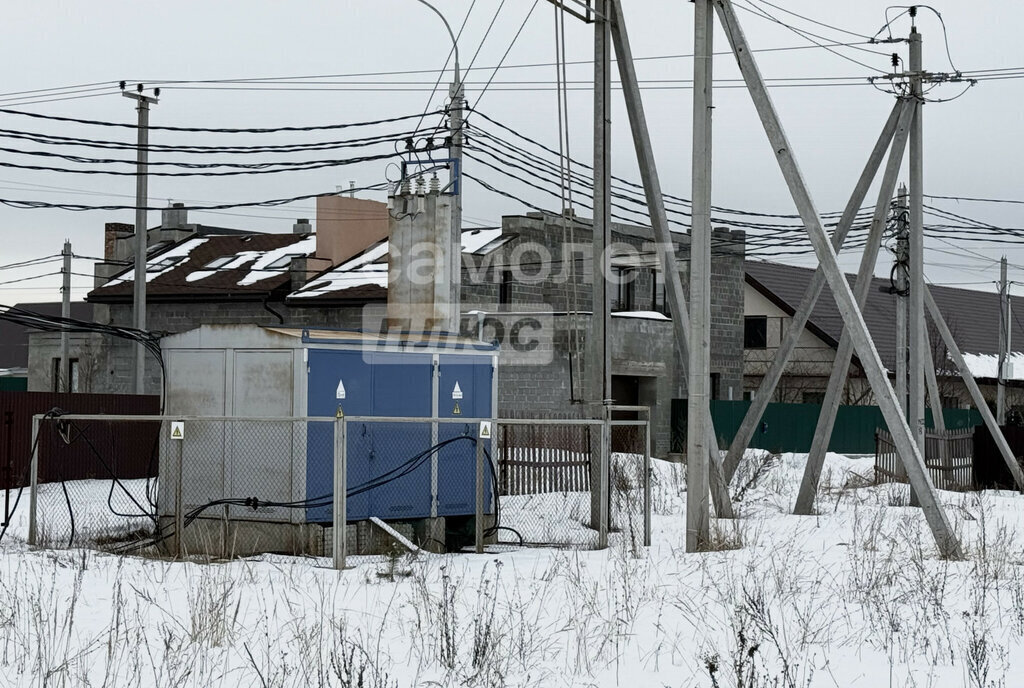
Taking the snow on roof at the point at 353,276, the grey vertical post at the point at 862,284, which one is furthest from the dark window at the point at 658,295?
the grey vertical post at the point at 862,284

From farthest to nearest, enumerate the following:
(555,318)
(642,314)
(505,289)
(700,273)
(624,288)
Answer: (624,288)
(642,314)
(555,318)
(505,289)
(700,273)

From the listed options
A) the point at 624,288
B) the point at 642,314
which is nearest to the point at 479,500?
the point at 642,314

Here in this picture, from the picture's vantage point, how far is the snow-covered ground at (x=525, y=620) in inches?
328

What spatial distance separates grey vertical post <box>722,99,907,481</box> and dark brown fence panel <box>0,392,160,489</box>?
407 inches

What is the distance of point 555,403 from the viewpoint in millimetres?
34906

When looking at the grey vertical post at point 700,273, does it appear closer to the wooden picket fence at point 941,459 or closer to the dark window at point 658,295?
the wooden picket fence at point 941,459

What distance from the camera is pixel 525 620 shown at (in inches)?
399

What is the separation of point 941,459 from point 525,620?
64.5 ft

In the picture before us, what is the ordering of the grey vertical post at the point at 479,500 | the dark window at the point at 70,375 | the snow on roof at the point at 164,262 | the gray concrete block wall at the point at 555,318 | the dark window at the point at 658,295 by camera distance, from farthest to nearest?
the dark window at the point at 70,375
the snow on roof at the point at 164,262
the dark window at the point at 658,295
the gray concrete block wall at the point at 555,318
the grey vertical post at the point at 479,500

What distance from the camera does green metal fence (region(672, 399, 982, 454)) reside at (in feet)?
130

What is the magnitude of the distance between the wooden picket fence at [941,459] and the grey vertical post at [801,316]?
23.7 ft

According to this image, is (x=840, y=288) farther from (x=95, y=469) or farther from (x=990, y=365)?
(x=990, y=365)

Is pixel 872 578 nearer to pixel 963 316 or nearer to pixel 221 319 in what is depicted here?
pixel 221 319

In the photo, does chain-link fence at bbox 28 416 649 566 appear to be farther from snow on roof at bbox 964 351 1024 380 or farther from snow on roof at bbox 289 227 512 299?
snow on roof at bbox 964 351 1024 380
